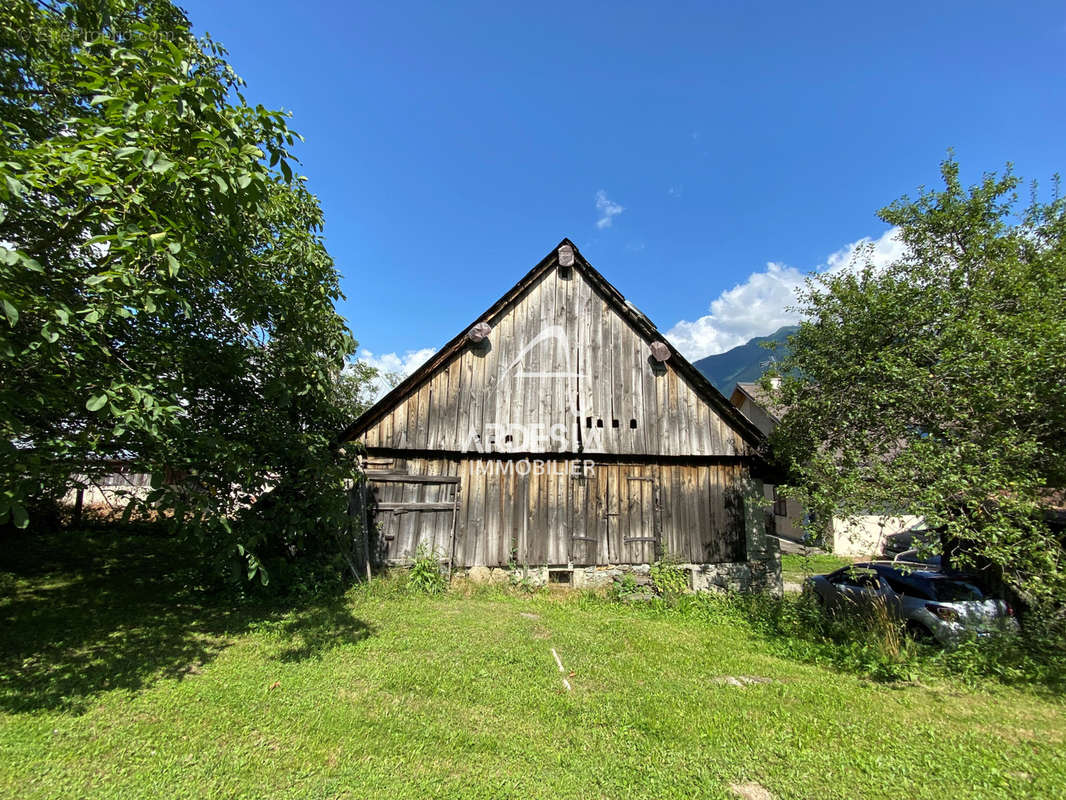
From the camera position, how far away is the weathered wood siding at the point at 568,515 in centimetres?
1030

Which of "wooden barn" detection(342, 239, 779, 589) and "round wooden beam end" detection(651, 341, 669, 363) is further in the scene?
"round wooden beam end" detection(651, 341, 669, 363)

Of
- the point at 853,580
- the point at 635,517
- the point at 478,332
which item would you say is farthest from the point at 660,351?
the point at 853,580

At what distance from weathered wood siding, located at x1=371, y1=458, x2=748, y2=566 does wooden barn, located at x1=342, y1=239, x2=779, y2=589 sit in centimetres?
3

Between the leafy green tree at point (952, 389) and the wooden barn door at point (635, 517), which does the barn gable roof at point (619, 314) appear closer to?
the leafy green tree at point (952, 389)

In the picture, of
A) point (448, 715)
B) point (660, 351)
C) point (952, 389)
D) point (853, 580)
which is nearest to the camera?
point (448, 715)

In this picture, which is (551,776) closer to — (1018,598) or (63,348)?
(63,348)

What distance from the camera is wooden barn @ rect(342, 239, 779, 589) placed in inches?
407

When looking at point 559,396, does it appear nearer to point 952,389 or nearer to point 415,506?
point 415,506

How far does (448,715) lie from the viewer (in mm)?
4977

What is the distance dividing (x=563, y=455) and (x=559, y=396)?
1395 mm

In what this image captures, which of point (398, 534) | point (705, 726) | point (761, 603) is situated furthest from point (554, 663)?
point (761, 603)

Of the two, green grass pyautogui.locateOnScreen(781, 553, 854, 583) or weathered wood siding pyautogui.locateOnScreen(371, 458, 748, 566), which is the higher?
weathered wood siding pyautogui.locateOnScreen(371, 458, 748, 566)

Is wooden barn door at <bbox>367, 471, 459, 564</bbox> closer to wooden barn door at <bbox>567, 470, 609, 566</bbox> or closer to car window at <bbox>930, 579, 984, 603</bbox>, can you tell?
wooden barn door at <bbox>567, 470, 609, 566</bbox>

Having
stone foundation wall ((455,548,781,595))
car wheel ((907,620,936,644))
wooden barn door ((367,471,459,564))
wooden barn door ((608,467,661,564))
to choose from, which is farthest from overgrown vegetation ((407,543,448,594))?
car wheel ((907,620,936,644))
